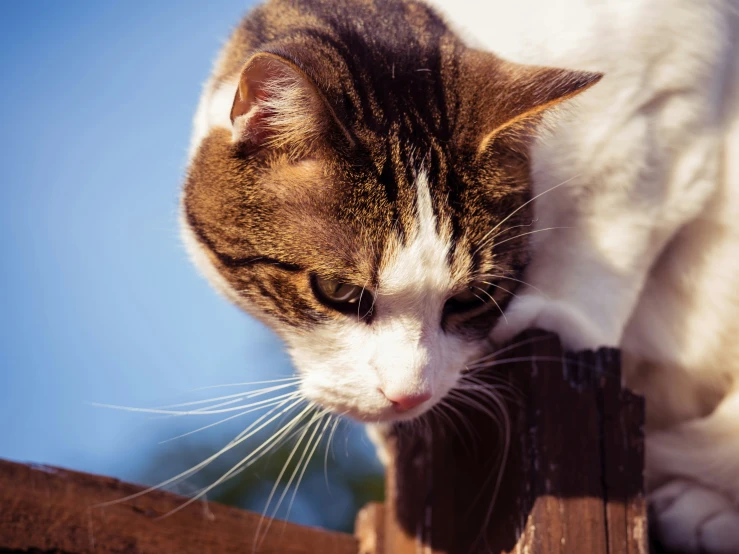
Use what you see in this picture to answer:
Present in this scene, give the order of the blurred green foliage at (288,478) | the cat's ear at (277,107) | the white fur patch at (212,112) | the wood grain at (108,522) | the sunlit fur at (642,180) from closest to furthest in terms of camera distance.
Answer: the wood grain at (108,522) → the cat's ear at (277,107) → the white fur patch at (212,112) → the sunlit fur at (642,180) → the blurred green foliage at (288,478)

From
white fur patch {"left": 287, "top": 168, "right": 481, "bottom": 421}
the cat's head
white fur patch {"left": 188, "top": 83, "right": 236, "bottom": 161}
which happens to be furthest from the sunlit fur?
white fur patch {"left": 188, "top": 83, "right": 236, "bottom": 161}

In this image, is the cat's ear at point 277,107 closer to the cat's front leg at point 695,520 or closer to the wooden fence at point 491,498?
the wooden fence at point 491,498

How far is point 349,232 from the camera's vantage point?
154 cm

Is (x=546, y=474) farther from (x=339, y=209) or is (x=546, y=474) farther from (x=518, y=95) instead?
(x=518, y=95)

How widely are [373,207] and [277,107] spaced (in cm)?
26

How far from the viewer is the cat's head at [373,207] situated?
4.99 feet

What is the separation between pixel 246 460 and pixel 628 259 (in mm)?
1048

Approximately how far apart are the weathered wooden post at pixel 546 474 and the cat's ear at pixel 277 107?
2.03 feet

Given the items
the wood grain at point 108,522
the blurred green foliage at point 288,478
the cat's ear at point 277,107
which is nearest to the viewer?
the wood grain at point 108,522

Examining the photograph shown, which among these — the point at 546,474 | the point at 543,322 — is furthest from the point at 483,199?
the point at 546,474

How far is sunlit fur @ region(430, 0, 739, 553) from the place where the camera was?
1.91m

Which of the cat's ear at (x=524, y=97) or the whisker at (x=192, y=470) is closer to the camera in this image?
the whisker at (x=192, y=470)

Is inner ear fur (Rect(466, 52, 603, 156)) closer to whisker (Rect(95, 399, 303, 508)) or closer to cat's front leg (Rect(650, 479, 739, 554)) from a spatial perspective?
whisker (Rect(95, 399, 303, 508))

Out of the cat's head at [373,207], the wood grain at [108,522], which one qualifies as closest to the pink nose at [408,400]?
the cat's head at [373,207]
